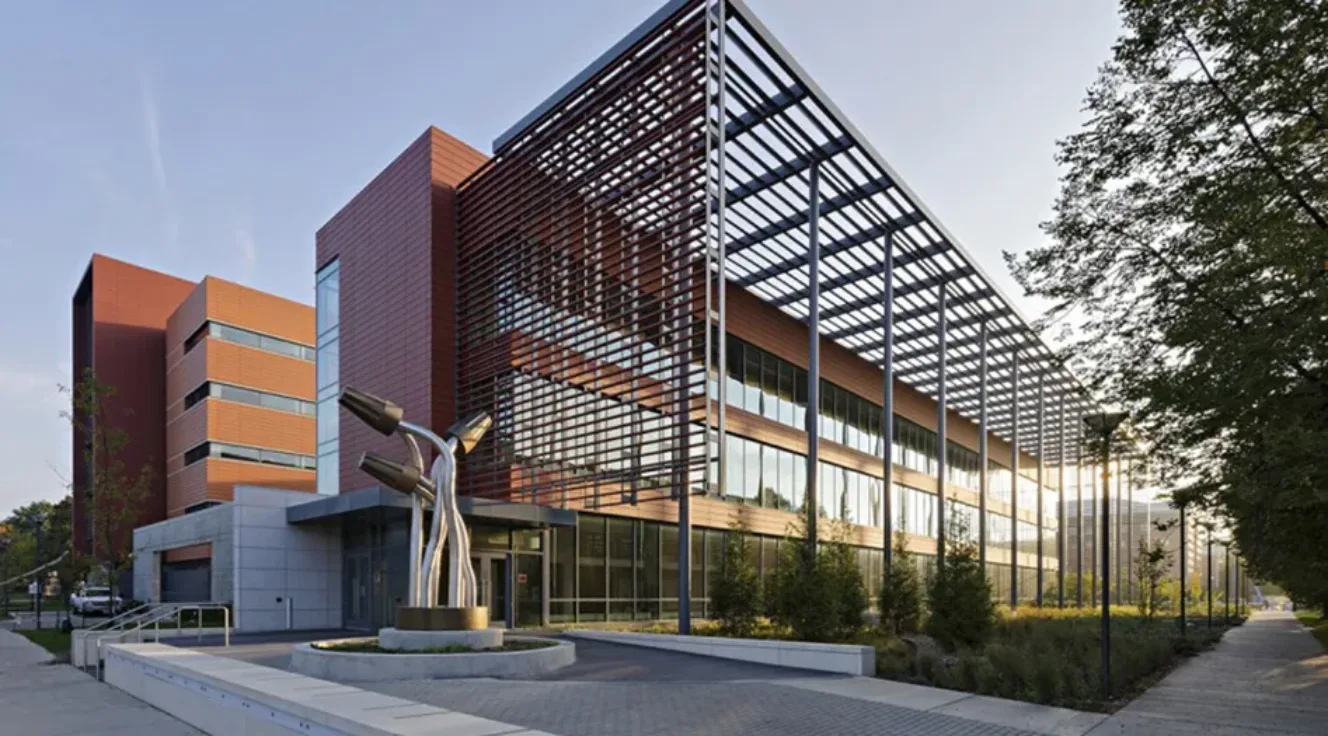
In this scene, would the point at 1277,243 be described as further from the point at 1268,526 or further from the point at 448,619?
the point at 448,619

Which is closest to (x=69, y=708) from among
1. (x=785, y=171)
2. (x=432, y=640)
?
(x=432, y=640)

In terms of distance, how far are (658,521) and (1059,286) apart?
19.1 m

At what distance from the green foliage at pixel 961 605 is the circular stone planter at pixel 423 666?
10.3 m

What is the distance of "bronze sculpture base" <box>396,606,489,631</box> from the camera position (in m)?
16.2

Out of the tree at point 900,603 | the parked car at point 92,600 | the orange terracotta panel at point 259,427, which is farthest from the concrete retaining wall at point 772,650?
the orange terracotta panel at point 259,427

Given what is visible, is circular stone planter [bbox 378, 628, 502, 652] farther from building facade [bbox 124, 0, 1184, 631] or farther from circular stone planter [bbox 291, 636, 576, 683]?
building facade [bbox 124, 0, 1184, 631]

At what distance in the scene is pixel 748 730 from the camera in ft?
34.3

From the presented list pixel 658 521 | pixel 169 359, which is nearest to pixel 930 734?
pixel 658 521

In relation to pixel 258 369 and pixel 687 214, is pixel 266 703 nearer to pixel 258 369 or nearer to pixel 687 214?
pixel 687 214

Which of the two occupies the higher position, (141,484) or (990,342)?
(990,342)

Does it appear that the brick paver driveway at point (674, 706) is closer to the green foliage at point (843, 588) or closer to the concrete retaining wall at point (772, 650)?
the concrete retaining wall at point (772, 650)

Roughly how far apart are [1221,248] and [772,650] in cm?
1021

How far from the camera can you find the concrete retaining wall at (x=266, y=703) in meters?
8.10

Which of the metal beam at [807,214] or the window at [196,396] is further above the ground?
the metal beam at [807,214]
